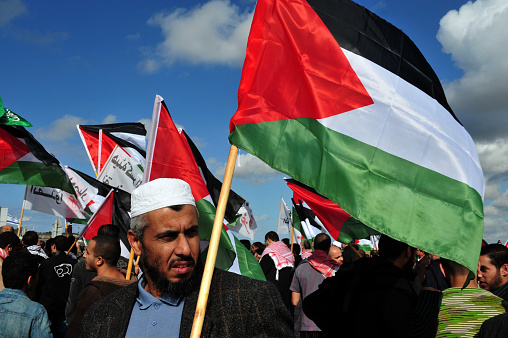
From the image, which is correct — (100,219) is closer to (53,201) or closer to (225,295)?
(53,201)

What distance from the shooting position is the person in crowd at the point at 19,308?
3865mm

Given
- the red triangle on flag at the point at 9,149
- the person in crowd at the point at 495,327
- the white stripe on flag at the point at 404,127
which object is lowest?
the person in crowd at the point at 495,327

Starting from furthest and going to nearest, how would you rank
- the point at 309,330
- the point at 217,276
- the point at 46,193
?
the point at 46,193 < the point at 309,330 < the point at 217,276

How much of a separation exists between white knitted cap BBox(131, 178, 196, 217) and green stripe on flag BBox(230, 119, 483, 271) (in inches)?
26.7

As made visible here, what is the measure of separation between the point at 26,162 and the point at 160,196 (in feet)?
26.8

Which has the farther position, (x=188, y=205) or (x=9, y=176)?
(x=9, y=176)

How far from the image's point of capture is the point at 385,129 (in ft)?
10.0

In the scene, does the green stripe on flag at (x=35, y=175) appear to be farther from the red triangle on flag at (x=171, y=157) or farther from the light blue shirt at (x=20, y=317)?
the light blue shirt at (x=20, y=317)

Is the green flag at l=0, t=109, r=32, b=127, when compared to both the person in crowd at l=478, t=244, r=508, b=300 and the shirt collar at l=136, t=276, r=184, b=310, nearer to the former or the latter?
the shirt collar at l=136, t=276, r=184, b=310

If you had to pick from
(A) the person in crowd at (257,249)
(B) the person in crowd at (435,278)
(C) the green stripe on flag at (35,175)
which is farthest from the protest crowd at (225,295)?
(A) the person in crowd at (257,249)

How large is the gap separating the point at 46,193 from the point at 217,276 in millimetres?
9019

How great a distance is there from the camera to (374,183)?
295 cm

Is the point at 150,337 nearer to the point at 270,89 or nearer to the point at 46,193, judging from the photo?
the point at 270,89

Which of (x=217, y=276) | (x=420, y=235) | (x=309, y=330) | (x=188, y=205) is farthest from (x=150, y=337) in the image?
(x=309, y=330)
